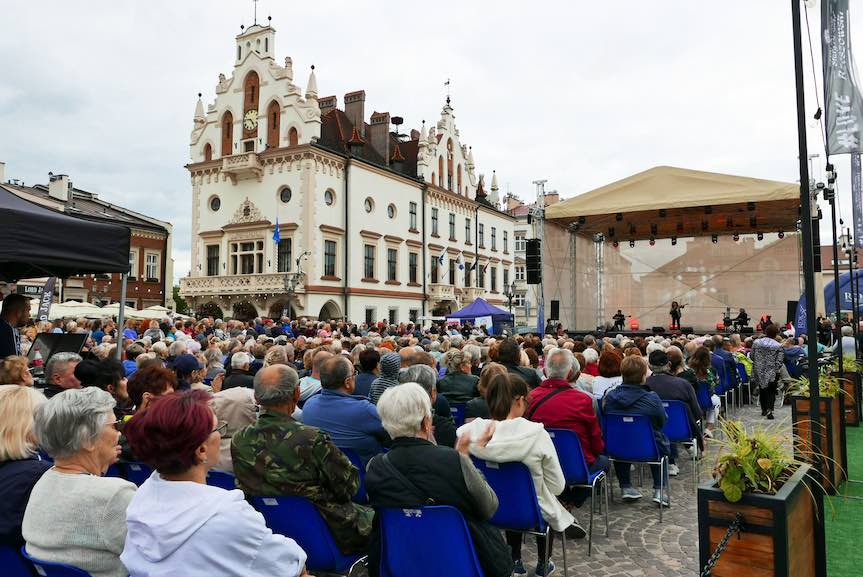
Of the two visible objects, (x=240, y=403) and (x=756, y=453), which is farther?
(x=240, y=403)

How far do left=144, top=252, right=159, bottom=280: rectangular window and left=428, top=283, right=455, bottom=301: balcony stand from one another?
58.1ft

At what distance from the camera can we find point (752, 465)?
3.07 metres

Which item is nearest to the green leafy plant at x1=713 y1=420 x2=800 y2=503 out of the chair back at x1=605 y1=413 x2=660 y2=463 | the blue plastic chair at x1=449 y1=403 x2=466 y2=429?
the chair back at x1=605 y1=413 x2=660 y2=463

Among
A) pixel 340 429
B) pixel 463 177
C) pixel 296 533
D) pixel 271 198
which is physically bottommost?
pixel 296 533

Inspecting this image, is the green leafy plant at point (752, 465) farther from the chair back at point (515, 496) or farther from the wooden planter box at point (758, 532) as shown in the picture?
the chair back at point (515, 496)

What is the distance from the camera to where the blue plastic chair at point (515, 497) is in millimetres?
3838

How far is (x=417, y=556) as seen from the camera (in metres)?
2.95

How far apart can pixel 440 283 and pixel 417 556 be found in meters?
34.7

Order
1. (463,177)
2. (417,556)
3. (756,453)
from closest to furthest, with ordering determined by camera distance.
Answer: (417,556) < (756,453) < (463,177)

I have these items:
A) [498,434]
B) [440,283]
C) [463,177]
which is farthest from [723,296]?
[498,434]

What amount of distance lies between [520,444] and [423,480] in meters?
1.06

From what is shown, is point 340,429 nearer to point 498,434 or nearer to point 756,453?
point 498,434

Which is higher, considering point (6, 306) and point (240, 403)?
point (6, 306)

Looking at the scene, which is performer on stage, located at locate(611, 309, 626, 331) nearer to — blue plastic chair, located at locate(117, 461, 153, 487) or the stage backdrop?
the stage backdrop
